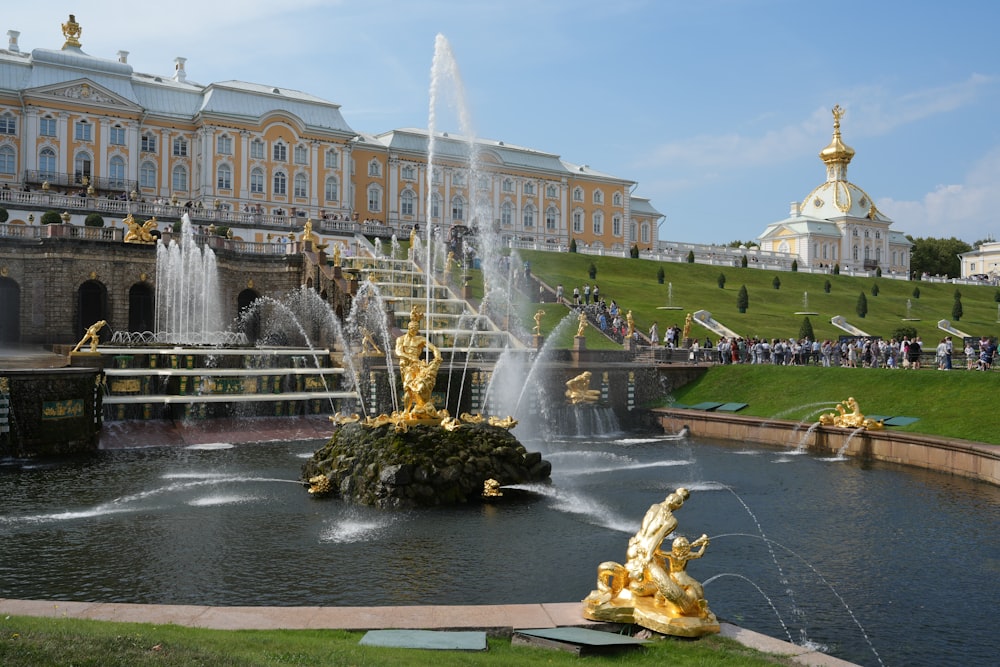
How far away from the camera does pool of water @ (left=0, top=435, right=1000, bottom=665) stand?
9570mm

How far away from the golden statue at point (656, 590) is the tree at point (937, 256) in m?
125

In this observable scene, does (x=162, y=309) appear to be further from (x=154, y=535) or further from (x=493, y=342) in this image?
(x=154, y=535)

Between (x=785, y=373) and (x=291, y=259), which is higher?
(x=291, y=259)

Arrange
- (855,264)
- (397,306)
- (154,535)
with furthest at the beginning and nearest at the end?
1. (855,264)
2. (397,306)
3. (154,535)

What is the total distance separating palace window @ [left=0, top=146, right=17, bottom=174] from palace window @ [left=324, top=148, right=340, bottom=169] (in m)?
23.0

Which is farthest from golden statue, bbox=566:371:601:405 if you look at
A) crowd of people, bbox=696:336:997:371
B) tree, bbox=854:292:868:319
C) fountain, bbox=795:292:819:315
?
tree, bbox=854:292:868:319

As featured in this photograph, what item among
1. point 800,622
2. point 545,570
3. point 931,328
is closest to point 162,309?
point 545,570

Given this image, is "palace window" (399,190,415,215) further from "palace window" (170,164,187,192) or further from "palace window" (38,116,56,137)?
"palace window" (38,116,56,137)

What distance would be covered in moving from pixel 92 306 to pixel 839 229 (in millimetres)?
92529

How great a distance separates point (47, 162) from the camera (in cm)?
5981

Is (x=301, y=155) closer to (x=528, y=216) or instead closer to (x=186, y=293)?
(x=528, y=216)

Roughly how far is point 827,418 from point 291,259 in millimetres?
26798

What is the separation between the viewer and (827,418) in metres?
23.5

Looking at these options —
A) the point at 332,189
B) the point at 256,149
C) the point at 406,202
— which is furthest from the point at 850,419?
the point at 406,202
